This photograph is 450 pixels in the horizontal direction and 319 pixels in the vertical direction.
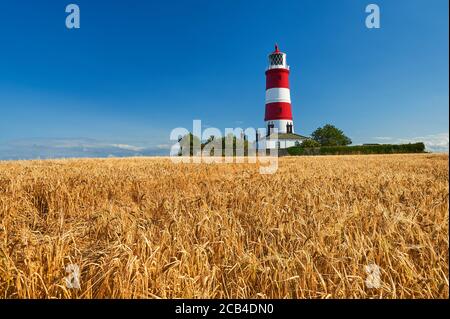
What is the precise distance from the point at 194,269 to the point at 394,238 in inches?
84.2

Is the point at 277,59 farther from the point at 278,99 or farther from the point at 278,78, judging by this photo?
the point at 278,99

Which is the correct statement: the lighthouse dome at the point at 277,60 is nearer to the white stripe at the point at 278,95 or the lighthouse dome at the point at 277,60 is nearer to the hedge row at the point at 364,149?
the white stripe at the point at 278,95

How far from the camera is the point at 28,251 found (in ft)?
9.34

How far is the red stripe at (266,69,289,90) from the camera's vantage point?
63.4 metres

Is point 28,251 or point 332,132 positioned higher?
point 332,132

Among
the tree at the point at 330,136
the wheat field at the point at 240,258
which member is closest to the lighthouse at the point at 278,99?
the tree at the point at 330,136

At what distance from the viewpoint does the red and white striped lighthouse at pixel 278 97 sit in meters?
62.7

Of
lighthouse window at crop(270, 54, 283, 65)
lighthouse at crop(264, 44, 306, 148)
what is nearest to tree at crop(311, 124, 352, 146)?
lighthouse at crop(264, 44, 306, 148)

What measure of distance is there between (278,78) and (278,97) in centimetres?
415

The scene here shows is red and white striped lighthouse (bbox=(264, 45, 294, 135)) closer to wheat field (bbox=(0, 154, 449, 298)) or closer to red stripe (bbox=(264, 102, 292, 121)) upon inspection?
red stripe (bbox=(264, 102, 292, 121))

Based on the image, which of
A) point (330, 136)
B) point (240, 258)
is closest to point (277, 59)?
point (330, 136)
